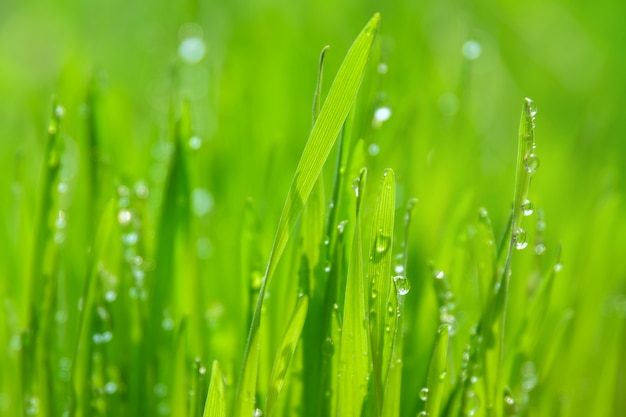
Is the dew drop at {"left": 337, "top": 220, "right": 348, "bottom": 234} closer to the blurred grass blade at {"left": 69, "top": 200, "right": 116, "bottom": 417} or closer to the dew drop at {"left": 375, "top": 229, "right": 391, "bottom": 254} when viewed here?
the dew drop at {"left": 375, "top": 229, "right": 391, "bottom": 254}

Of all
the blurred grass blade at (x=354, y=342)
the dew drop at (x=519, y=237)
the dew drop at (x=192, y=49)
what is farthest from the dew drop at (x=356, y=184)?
the dew drop at (x=192, y=49)

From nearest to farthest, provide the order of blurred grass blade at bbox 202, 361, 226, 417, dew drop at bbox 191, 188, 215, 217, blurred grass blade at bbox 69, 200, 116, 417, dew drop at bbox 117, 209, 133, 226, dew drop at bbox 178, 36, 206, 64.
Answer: blurred grass blade at bbox 202, 361, 226, 417
blurred grass blade at bbox 69, 200, 116, 417
dew drop at bbox 117, 209, 133, 226
dew drop at bbox 191, 188, 215, 217
dew drop at bbox 178, 36, 206, 64

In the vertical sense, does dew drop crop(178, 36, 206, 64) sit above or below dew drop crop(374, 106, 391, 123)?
above

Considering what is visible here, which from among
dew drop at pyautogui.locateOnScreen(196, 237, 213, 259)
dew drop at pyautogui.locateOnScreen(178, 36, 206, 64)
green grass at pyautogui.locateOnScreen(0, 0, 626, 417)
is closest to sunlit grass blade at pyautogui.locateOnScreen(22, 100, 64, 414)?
green grass at pyautogui.locateOnScreen(0, 0, 626, 417)

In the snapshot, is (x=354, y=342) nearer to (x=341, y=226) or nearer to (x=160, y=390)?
(x=341, y=226)

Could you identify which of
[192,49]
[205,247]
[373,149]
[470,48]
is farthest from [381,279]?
[192,49]

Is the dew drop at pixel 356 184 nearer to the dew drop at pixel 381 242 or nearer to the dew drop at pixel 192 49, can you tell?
the dew drop at pixel 381 242
